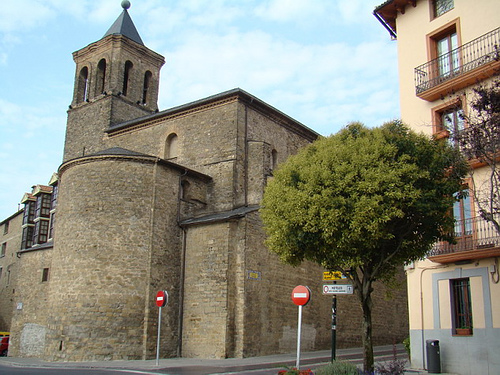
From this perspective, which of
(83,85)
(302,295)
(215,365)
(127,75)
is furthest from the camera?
(83,85)

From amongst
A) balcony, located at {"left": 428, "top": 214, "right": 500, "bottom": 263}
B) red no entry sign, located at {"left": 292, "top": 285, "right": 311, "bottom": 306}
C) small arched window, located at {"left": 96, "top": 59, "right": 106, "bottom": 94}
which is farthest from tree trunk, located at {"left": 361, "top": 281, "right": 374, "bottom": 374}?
small arched window, located at {"left": 96, "top": 59, "right": 106, "bottom": 94}

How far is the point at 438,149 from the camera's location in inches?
543

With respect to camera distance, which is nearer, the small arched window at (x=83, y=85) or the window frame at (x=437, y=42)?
the window frame at (x=437, y=42)

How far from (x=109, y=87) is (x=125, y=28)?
5.20 m

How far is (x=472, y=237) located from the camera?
1448 centimetres

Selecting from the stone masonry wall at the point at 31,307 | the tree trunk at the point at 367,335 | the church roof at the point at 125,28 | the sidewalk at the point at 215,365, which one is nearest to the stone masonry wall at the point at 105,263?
the sidewalk at the point at 215,365

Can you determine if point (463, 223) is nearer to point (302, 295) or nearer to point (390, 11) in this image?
point (302, 295)

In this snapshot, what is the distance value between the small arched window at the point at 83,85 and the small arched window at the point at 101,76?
0.95 metres

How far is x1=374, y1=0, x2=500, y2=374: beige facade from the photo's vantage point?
14062 mm

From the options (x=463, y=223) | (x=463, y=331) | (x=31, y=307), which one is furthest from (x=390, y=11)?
(x=31, y=307)

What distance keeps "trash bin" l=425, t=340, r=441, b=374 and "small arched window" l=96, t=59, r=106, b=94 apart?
1004 inches

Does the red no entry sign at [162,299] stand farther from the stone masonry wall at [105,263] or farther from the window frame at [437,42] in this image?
the window frame at [437,42]

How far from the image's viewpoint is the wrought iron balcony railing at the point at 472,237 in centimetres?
1401

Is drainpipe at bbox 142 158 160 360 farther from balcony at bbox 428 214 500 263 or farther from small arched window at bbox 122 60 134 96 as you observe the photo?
small arched window at bbox 122 60 134 96
